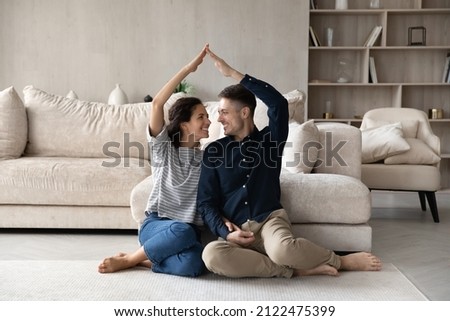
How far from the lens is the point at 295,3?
6.10 m

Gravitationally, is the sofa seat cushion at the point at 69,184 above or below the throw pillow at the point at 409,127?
below

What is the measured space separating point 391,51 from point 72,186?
3.78m

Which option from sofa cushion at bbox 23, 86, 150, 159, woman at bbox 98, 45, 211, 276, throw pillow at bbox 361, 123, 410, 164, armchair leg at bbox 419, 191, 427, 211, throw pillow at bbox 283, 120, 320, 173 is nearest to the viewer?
woman at bbox 98, 45, 211, 276

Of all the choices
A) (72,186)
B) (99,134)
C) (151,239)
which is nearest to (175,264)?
(151,239)

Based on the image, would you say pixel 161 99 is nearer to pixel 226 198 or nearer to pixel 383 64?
pixel 226 198

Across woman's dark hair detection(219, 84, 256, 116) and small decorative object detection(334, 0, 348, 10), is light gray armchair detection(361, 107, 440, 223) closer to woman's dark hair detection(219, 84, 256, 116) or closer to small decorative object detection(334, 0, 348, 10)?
woman's dark hair detection(219, 84, 256, 116)

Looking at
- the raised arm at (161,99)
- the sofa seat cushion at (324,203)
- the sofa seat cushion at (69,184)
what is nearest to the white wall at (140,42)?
the sofa seat cushion at (69,184)

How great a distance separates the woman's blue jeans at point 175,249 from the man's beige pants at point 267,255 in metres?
0.11

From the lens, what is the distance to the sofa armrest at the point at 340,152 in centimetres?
340

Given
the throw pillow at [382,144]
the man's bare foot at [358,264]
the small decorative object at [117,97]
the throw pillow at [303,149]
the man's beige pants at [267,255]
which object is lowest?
the man's bare foot at [358,264]

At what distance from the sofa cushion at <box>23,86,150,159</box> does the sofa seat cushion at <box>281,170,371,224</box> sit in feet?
4.90

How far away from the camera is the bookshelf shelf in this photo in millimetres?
6242

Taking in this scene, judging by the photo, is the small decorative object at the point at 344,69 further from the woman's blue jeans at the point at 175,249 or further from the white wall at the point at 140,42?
the woman's blue jeans at the point at 175,249

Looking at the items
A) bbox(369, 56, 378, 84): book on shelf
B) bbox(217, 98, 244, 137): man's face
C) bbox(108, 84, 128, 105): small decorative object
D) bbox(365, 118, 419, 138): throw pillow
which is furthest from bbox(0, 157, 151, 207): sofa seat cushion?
bbox(369, 56, 378, 84): book on shelf
